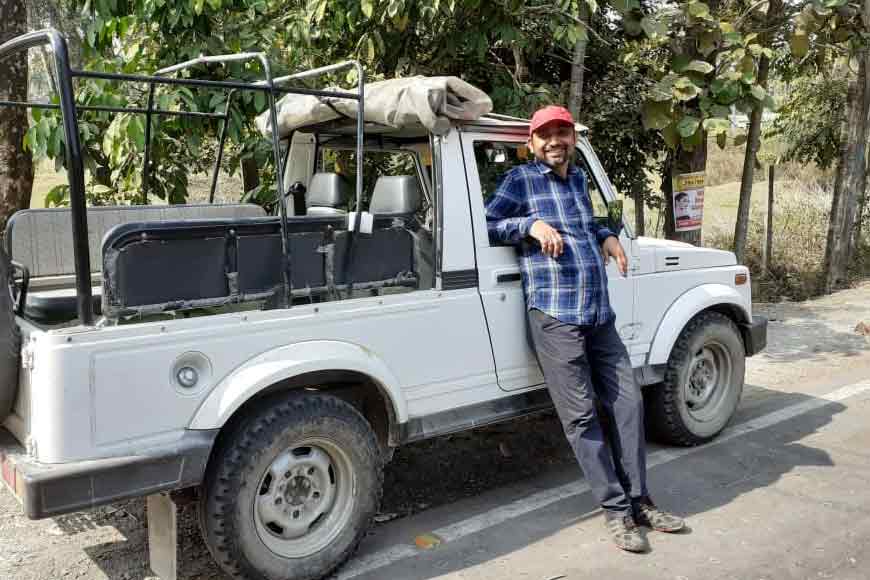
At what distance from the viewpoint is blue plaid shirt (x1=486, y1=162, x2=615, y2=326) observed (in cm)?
419

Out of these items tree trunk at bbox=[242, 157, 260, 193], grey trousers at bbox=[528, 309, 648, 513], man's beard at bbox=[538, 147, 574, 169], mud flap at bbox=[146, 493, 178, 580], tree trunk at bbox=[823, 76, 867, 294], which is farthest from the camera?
tree trunk at bbox=[823, 76, 867, 294]

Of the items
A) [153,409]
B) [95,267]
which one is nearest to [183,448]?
[153,409]

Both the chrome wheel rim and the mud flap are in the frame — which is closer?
the mud flap

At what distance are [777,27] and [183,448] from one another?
742cm

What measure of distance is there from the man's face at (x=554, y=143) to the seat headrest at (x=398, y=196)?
0.66 metres

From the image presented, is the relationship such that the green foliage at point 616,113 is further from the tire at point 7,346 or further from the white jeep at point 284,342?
the tire at point 7,346

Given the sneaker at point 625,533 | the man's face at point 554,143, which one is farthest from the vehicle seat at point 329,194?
the sneaker at point 625,533

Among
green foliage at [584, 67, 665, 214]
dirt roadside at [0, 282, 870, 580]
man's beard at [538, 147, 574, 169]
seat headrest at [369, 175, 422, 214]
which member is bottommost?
dirt roadside at [0, 282, 870, 580]

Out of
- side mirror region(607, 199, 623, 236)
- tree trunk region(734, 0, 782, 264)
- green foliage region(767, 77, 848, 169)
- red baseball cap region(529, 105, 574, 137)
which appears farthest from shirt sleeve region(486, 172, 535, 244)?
green foliage region(767, 77, 848, 169)

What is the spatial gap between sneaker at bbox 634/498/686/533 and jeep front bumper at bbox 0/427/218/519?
2170 millimetres

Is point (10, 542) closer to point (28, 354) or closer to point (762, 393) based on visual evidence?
point (28, 354)

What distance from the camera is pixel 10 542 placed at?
408cm

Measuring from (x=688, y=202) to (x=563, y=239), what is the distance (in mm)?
4399

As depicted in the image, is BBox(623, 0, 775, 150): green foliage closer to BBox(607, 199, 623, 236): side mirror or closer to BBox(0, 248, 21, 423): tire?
BBox(607, 199, 623, 236): side mirror
